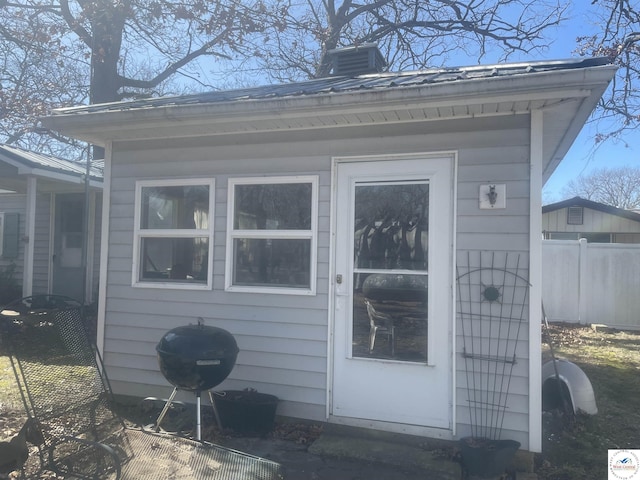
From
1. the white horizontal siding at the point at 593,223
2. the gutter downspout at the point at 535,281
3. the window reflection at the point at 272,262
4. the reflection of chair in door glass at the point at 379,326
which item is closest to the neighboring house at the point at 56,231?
the window reflection at the point at 272,262

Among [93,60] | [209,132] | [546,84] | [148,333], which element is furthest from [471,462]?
[93,60]

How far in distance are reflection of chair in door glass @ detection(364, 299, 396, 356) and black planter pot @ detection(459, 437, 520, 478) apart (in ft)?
2.89

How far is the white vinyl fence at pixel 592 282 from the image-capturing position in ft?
30.0

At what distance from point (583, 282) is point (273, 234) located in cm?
757

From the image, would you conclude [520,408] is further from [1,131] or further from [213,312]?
[1,131]

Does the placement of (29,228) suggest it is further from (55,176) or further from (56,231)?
(56,231)

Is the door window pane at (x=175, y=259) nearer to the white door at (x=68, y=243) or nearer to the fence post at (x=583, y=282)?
the white door at (x=68, y=243)

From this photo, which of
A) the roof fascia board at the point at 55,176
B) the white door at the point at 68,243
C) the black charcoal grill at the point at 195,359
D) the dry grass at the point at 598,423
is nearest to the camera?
the black charcoal grill at the point at 195,359

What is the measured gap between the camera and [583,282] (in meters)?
9.34

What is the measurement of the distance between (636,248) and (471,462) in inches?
306

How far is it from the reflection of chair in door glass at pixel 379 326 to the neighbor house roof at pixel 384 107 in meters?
1.49

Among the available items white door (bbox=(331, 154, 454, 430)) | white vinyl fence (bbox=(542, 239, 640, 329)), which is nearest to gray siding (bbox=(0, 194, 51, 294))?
white door (bbox=(331, 154, 454, 430))

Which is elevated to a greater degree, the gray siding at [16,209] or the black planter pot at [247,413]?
the gray siding at [16,209]

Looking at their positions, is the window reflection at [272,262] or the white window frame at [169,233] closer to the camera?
the window reflection at [272,262]
